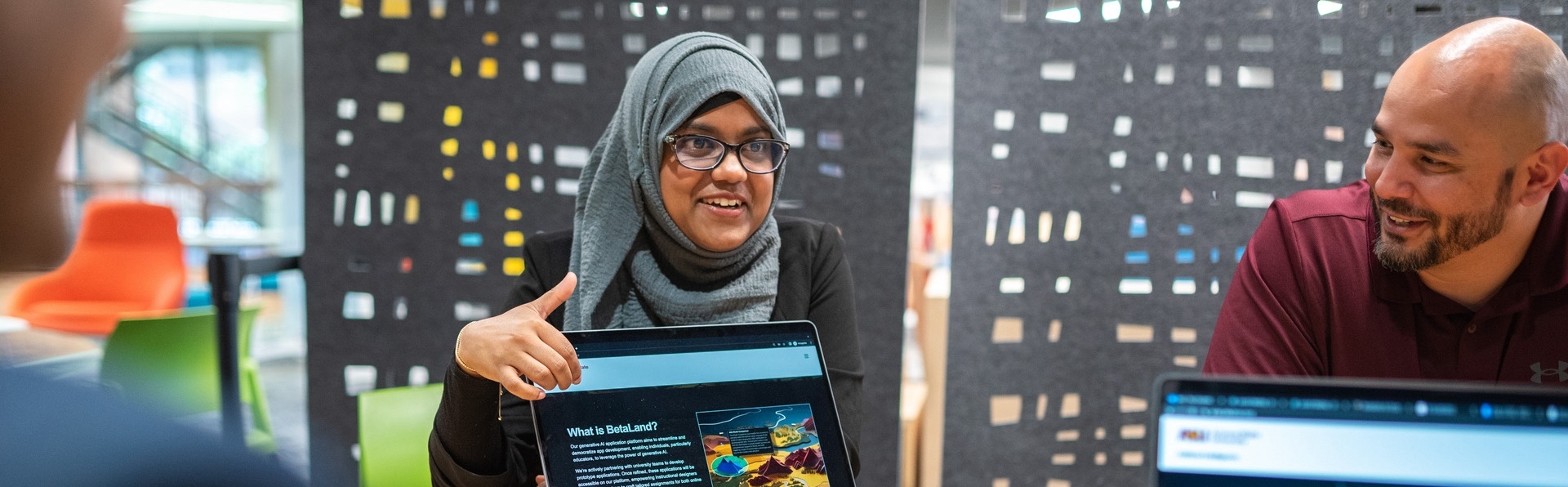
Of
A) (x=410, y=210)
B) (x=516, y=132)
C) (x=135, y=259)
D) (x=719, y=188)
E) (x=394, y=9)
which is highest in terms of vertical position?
(x=394, y=9)

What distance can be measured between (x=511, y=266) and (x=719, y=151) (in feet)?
4.17

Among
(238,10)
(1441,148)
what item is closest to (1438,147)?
(1441,148)

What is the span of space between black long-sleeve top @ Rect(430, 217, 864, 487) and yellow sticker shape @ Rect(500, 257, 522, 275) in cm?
100

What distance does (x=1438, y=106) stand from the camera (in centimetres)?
149

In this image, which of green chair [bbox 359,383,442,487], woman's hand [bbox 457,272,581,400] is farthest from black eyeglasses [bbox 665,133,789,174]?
green chair [bbox 359,383,442,487]

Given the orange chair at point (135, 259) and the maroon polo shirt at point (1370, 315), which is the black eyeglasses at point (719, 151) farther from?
the orange chair at point (135, 259)

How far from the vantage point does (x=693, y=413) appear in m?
1.13

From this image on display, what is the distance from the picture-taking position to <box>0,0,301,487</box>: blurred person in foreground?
1.00 ft

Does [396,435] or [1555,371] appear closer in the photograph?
Answer: [1555,371]

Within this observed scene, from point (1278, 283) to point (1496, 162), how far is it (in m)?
0.34

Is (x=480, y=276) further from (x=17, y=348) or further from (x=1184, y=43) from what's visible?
(x=17, y=348)

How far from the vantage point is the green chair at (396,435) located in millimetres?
1850

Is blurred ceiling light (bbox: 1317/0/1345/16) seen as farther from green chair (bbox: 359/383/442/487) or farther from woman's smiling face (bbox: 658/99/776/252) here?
green chair (bbox: 359/383/442/487)

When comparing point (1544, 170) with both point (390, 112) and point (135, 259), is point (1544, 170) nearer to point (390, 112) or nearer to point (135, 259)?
point (390, 112)
